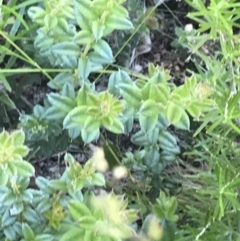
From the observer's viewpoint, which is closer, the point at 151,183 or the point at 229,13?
the point at 229,13

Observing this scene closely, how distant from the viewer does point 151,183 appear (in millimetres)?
895

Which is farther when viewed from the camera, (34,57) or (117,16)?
(34,57)

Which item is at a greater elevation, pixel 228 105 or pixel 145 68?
pixel 228 105

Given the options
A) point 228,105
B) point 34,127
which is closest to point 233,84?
point 228,105

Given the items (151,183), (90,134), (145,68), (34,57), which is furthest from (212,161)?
(145,68)

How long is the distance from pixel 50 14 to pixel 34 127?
0.56ft

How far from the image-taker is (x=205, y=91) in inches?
26.8

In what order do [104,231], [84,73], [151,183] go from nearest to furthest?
[104,231] → [84,73] → [151,183]

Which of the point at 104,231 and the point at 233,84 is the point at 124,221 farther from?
the point at 233,84

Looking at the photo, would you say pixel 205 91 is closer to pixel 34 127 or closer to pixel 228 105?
pixel 228 105

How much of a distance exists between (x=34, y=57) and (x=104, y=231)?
41 cm

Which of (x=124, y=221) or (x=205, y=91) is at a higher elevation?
(x=205, y=91)

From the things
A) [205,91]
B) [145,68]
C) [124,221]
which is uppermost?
[205,91]

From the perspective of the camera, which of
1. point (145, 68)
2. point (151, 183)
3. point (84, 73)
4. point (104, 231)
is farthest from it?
point (145, 68)
